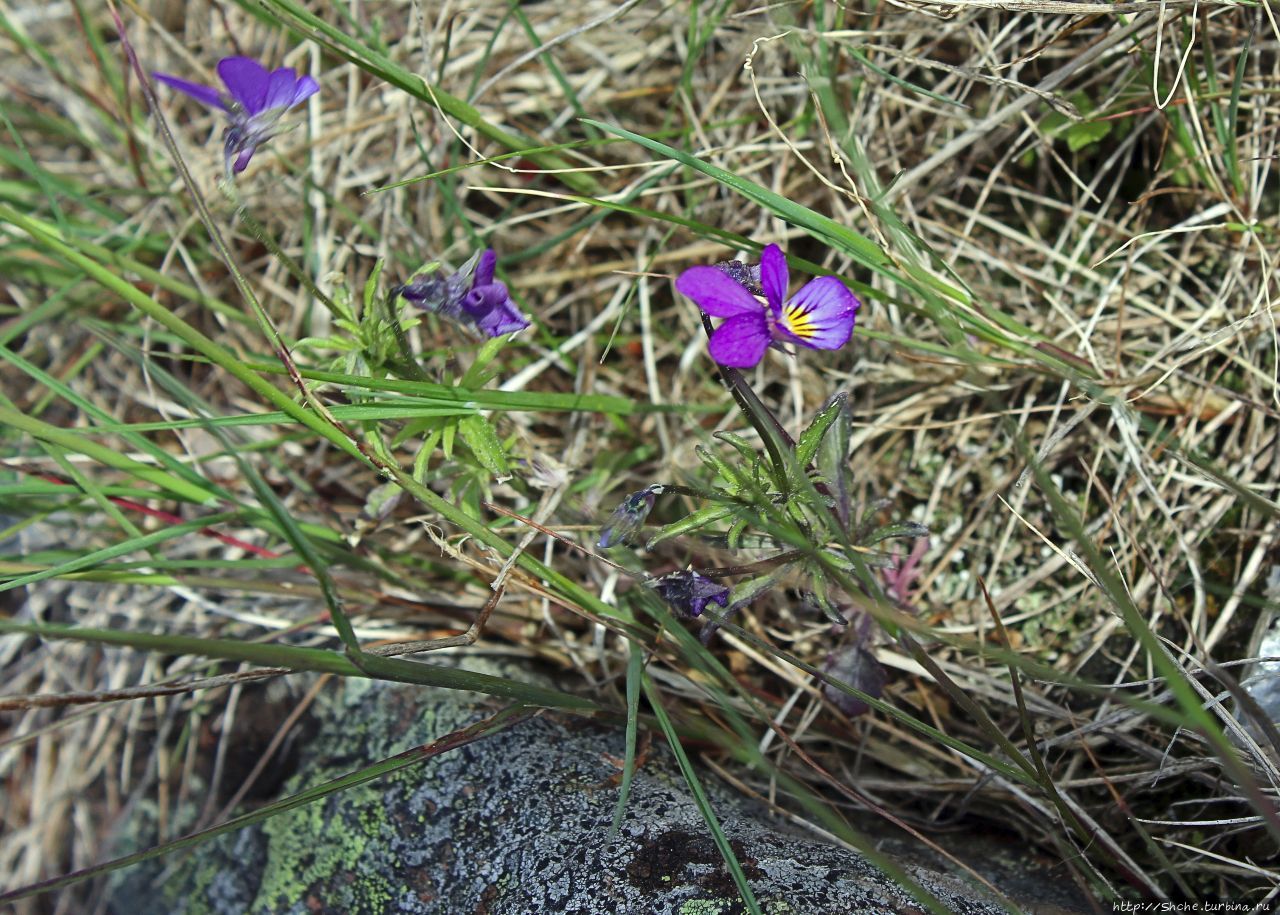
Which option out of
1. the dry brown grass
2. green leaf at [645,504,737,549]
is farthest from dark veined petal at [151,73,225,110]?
green leaf at [645,504,737,549]

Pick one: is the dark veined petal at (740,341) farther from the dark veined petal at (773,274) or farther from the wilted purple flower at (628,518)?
the wilted purple flower at (628,518)

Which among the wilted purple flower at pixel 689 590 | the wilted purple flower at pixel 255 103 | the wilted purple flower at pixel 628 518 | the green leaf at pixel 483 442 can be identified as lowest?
the wilted purple flower at pixel 689 590

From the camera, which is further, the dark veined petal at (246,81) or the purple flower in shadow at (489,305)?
the purple flower in shadow at (489,305)

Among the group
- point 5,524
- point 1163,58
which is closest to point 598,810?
point 1163,58

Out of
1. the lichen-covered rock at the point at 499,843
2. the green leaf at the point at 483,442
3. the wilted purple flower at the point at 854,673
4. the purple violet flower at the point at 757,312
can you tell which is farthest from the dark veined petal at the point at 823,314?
the lichen-covered rock at the point at 499,843

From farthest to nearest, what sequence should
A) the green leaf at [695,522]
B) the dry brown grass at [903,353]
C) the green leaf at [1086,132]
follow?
the green leaf at [1086,132] < the dry brown grass at [903,353] < the green leaf at [695,522]

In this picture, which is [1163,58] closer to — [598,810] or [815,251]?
[815,251]
